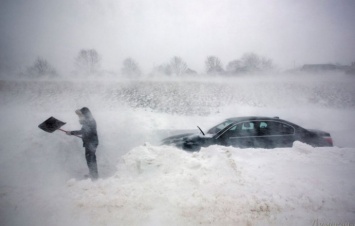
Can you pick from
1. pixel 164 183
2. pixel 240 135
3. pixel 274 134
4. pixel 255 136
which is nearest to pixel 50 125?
pixel 164 183

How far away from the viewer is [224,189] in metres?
3.50

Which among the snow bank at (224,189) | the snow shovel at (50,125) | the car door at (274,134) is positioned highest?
the snow shovel at (50,125)

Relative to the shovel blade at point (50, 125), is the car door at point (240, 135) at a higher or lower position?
lower

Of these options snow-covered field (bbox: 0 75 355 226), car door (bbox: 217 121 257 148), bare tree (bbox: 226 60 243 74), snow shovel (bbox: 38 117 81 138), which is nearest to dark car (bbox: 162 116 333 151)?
car door (bbox: 217 121 257 148)

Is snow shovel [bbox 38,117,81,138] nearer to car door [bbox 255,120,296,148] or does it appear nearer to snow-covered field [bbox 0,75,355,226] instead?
snow-covered field [bbox 0,75,355,226]

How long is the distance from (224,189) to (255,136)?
2556mm

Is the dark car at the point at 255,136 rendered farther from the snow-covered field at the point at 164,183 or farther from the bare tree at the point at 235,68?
the bare tree at the point at 235,68

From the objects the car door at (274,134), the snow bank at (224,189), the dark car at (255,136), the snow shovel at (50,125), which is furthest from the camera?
the car door at (274,134)

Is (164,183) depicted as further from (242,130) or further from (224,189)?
(242,130)

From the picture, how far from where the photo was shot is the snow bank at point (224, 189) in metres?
2.95

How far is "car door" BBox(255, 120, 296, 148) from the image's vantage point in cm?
547

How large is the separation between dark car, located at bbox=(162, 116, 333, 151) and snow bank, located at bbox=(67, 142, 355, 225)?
653 mm

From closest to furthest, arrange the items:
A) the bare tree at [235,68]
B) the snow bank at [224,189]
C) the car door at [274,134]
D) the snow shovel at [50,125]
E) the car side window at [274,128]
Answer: the snow bank at [224,189] → the snow shovel at [50,125] → the car door at [274,134] → the car side window at [274,128] → the bare tree at [235,68]

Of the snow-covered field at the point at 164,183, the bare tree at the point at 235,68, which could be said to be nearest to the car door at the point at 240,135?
the snow-covered field at the point at 164,183
